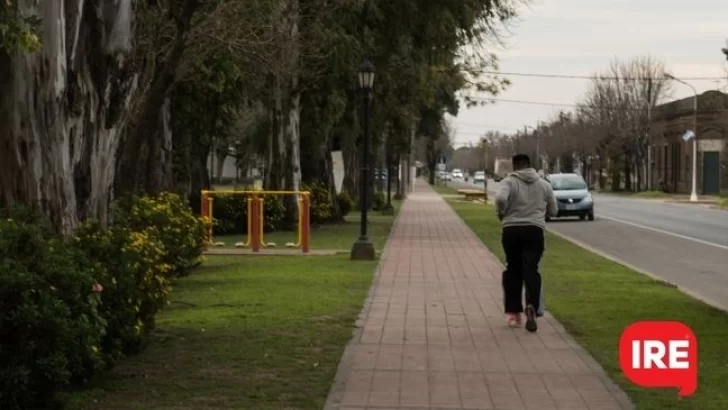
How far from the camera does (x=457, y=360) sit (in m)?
10.4

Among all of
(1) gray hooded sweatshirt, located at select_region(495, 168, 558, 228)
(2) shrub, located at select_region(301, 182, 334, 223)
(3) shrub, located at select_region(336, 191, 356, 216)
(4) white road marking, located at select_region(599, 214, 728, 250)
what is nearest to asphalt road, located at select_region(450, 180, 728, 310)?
(4) white road marking, located at select_region(599, 214, 728, 250)

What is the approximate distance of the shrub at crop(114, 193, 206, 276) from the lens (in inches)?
616

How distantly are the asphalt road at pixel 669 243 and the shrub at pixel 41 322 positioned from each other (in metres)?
9.44

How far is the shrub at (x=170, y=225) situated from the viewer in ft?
51.4

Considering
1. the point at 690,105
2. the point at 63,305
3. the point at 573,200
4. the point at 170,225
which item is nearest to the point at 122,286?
the point at 63,305

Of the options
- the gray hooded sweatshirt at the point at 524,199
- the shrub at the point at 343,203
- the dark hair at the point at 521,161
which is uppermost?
the dark hair at the point at 521,161

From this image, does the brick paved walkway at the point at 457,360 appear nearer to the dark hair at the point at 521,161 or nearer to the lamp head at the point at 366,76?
the dark hair at the point at 521,161

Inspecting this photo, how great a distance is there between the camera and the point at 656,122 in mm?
94500

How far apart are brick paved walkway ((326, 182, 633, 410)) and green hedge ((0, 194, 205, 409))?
5.38 feet

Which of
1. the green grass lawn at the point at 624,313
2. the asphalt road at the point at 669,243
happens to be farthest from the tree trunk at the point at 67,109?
the asphalt road at the point at 669,243

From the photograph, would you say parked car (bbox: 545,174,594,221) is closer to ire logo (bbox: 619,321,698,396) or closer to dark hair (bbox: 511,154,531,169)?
dark hair (bbox: 511,154,531,169)

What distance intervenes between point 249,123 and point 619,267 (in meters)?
27.1

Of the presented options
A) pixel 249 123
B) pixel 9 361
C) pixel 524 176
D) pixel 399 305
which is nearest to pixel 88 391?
pixel 9 361

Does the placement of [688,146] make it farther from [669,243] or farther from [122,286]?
[122,286]
